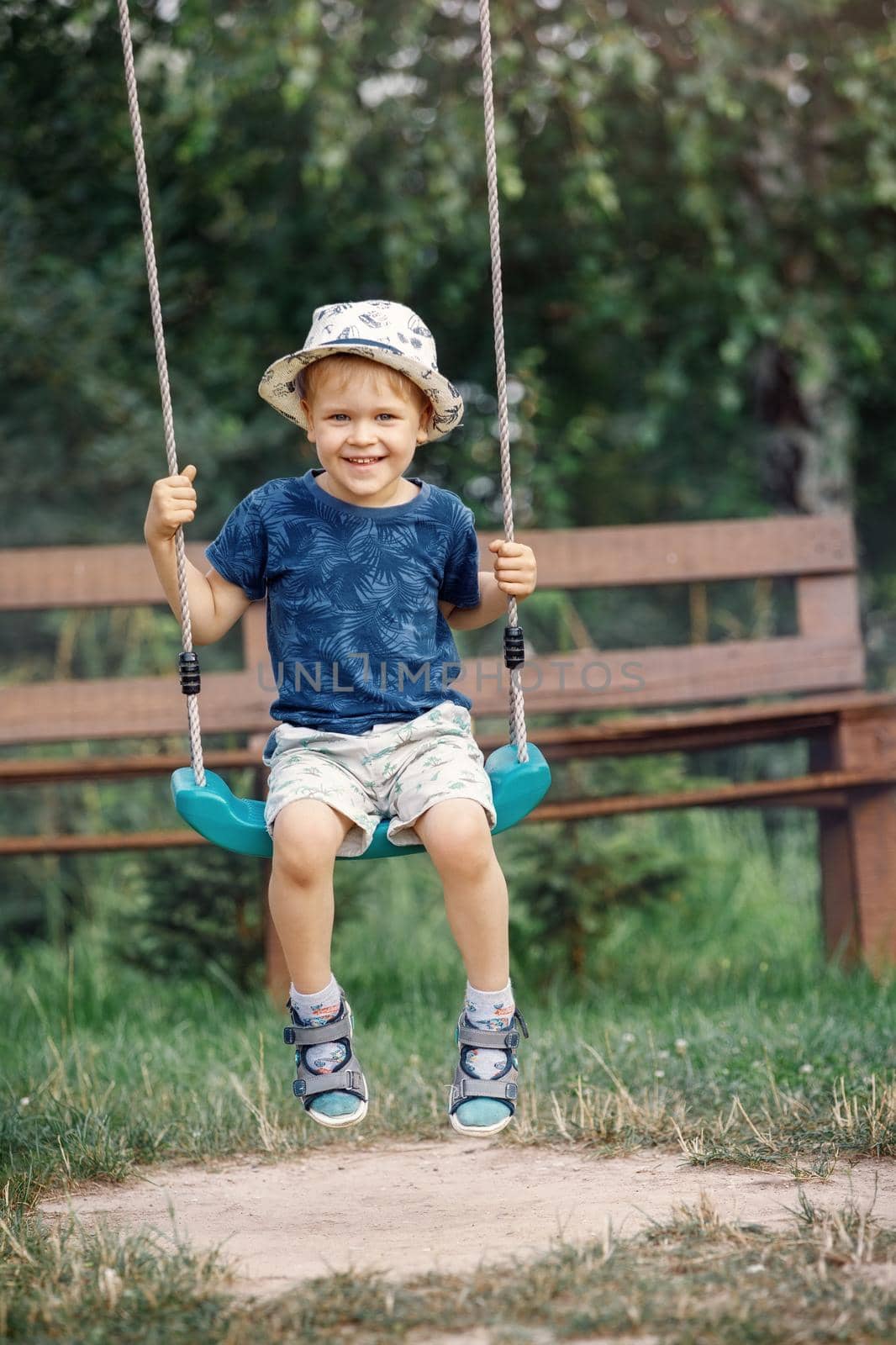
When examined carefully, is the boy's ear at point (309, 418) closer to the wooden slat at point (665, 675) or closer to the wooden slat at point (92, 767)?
the wooden slat at point (92, 767)

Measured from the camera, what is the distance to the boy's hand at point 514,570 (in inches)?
115

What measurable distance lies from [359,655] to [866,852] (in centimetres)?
260

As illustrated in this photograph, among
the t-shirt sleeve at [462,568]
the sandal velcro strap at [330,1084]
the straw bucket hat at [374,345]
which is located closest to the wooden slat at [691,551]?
the t-shirt sleeve at [462,568]

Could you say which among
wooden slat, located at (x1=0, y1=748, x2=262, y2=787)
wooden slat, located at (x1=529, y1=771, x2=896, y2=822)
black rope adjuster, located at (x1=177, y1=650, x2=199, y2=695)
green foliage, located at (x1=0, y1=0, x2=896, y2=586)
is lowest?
wooden slat, located at (x1=529, y1=771, x2=896, y2=822)

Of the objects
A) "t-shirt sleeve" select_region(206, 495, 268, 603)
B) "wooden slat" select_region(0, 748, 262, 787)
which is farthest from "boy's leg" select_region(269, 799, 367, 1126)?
"wooden slat" select_region(0, 748, 262, 787)

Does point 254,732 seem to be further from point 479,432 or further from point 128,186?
point 128,186

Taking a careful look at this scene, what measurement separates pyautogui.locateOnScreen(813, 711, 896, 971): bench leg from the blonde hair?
2440 mm

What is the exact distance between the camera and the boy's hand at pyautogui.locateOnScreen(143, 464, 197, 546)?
283cm

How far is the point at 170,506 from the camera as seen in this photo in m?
2.83

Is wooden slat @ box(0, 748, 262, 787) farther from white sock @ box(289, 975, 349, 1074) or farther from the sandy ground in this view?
white sock @ box(289, 975, 349, 1074)

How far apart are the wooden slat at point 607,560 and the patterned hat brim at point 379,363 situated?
170 cm

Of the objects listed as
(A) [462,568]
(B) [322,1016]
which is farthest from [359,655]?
(B) [322,1016]

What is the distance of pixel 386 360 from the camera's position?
2857 mm

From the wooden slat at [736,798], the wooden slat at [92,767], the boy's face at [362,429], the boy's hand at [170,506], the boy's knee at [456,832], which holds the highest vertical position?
the boy's face at [362,429]
